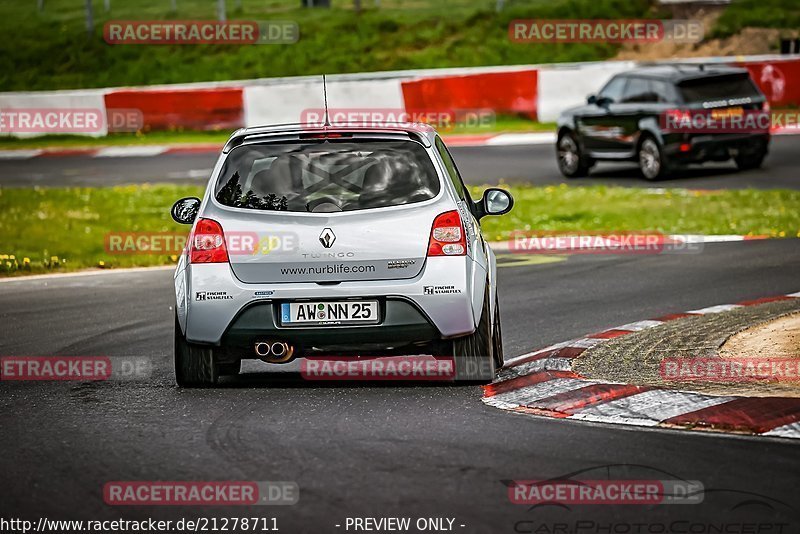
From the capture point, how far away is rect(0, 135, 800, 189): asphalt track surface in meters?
23.5

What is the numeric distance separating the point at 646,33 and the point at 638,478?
37439 millimetres

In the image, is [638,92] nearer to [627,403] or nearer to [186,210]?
[186,210]

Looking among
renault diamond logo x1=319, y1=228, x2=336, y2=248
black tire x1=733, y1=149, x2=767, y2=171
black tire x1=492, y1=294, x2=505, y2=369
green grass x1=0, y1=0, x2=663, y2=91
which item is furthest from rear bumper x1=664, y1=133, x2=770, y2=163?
green grass x1=0, y1=0, x2=663, y2=91

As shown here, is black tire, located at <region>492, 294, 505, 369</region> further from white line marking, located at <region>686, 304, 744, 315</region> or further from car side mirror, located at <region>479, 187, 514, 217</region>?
white line marking, located at <region>686, 304, 744, 315</region>

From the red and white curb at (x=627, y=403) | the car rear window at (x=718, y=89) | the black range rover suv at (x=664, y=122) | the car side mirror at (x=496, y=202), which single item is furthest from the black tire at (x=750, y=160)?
the red and white curb at (x=627, y=403)

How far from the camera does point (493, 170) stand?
25688 millimetres

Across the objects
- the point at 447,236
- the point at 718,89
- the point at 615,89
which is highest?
the point at 615,89

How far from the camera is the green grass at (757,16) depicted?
41744 millimetres

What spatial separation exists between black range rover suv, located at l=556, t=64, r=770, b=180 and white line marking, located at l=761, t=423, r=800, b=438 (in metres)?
16.3

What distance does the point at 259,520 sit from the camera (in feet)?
19.5

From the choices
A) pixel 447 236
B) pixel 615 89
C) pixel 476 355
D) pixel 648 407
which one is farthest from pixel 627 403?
pixel 615 89

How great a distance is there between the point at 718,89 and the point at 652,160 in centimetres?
147

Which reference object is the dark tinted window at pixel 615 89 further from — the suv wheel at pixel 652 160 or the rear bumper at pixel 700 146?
the rear bumper at pixel 700 146

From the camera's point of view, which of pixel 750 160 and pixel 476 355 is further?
pixel 750 160
